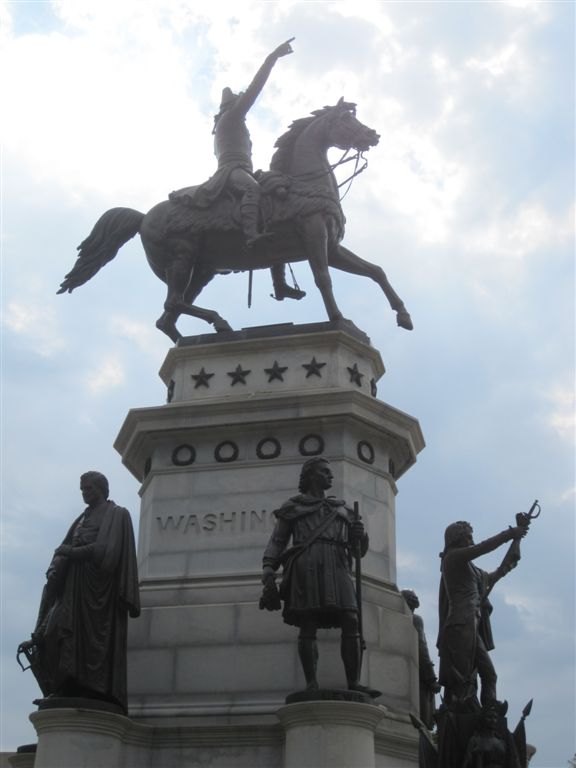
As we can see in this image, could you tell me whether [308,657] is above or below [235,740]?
above

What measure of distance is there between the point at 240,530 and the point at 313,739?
363cm

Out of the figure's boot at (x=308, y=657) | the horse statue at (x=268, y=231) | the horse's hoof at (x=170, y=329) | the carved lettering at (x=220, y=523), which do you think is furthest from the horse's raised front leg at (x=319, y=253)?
the figure's boot at (x=308, y=657)

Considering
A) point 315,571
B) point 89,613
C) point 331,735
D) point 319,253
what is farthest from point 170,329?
point 331,735

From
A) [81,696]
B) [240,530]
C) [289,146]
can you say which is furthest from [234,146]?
[81,696]

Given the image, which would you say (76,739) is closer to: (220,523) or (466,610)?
(220,523)

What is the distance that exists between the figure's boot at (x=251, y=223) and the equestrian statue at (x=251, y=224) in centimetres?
1

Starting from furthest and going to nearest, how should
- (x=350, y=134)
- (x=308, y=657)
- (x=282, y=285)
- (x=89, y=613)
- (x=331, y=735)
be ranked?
(x=282, y=285), (x=350, y=134), (x=89, y=613), (x=308, y=657), (x=331, y=735)

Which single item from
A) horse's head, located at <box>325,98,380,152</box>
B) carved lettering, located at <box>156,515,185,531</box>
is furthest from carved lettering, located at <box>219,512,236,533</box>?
horse's head, located at <box>325,98,380,152</box>

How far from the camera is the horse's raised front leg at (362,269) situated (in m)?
17.5

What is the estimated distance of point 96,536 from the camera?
1316 cm

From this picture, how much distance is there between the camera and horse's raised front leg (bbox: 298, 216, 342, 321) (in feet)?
54.7

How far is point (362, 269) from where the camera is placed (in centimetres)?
1766

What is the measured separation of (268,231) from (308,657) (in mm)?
7101

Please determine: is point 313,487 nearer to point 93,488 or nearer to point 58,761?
point 93,488
